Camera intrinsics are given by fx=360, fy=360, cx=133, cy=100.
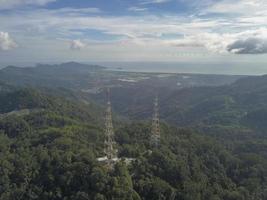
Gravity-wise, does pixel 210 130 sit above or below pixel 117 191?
below

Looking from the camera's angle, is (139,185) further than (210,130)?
No

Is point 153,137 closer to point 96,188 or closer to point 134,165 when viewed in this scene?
point 134,165

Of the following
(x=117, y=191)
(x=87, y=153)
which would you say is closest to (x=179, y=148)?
(x=87, y=153)

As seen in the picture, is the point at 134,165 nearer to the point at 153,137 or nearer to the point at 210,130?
the point at 153,137

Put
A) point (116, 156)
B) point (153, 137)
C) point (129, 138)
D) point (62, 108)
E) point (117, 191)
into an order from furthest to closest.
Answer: point (62, 108)
point (129, 138)
point (153, 137)
point (116, 156)
point (117, 191)

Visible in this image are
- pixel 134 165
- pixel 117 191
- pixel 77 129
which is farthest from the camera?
pixel 77 129

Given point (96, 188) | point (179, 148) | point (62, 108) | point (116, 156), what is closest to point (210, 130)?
point (62, 108)
